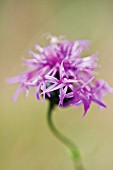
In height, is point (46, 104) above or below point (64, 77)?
above

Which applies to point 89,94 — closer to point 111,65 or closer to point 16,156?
point 16,156

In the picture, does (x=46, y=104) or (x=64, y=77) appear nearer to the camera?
(x=64, y=77)

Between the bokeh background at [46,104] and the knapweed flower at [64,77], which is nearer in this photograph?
the knapweed flower at [64,77]

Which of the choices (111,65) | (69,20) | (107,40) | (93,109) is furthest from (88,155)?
(69,20)

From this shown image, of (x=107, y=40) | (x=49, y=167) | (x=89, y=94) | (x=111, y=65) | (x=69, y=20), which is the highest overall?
(x=69, y=20)
